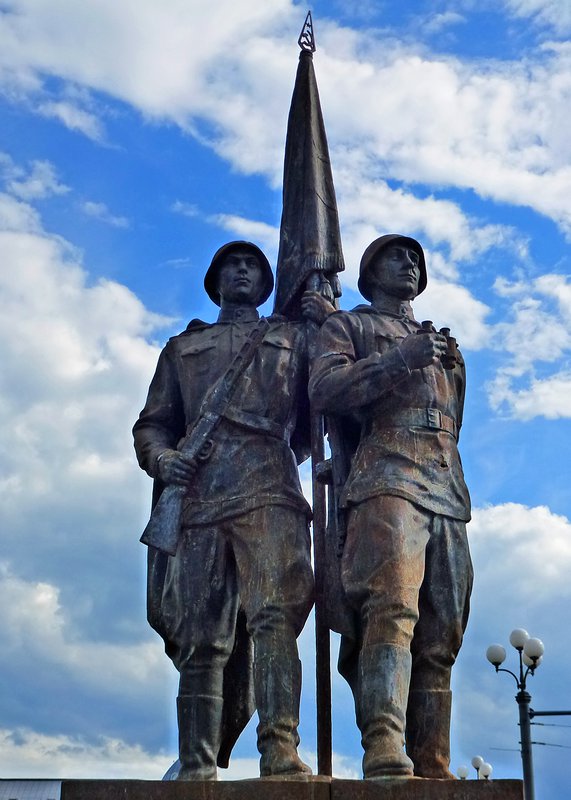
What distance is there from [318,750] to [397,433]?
2.20 meters

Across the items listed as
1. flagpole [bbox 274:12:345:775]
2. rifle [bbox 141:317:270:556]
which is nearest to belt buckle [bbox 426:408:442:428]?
flagpole [bbox 274:12:345:775]

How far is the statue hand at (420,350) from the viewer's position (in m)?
8.35

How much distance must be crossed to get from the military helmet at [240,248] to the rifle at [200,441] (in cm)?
43

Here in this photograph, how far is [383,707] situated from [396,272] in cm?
334

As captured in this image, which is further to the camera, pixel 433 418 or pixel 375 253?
pixel 375 253

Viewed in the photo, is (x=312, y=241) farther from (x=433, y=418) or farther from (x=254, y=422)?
(x=433, y=418)

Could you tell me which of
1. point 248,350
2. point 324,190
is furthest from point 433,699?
point 324,190

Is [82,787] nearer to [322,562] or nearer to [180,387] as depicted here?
[322,562]

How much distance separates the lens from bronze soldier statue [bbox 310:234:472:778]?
7.71 m

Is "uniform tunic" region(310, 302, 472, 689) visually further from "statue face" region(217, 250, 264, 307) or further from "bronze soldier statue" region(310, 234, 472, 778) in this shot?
"statue face" region(217, 250, 264, 307)

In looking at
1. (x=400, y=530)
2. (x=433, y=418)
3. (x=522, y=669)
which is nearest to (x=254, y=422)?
(x=433, y=418)

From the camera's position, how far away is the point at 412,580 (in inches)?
313

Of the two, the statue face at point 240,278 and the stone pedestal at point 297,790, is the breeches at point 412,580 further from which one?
the statue face at point 240,278

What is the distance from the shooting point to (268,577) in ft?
27.0
